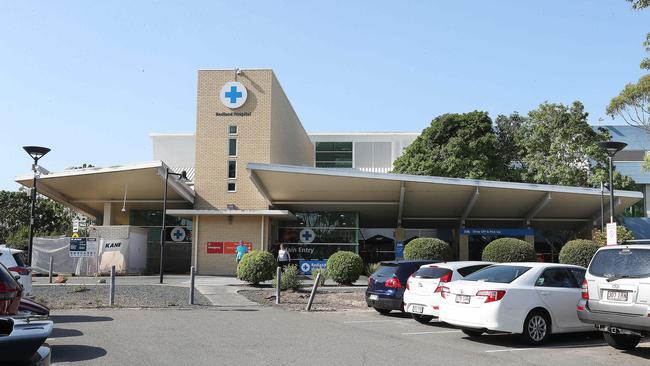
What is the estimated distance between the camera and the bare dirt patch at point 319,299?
17156 millimetres

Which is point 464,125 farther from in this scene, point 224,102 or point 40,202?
point 40,202

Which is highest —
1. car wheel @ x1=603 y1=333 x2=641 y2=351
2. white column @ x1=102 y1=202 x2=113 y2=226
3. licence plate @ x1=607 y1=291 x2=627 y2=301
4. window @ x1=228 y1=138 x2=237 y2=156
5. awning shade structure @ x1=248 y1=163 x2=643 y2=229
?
window @ x1=228 y1=138 x2=237 y2=156

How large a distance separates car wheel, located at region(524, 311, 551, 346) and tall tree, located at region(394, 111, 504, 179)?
33296mm

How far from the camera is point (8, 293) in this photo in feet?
24.5

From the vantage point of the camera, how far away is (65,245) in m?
29.6

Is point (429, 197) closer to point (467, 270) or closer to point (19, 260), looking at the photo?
point (467, 270)

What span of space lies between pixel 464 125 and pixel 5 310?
4080 cm

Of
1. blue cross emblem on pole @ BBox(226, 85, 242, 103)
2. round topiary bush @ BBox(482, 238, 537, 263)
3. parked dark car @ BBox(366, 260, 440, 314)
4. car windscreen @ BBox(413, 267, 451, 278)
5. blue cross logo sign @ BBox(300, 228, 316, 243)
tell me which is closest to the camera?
car windscreen @ BBox(413, 267, 451, 278)

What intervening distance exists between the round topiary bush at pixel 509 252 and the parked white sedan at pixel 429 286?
9.27 metres

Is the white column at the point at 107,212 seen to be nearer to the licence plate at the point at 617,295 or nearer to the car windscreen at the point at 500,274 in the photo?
the car windscreen at the point at 500,274

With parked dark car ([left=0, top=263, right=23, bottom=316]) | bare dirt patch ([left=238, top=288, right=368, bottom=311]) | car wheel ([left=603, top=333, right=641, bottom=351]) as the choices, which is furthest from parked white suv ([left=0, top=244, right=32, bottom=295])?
car wheel ([left=603, top=333, right=641, bottom=351])

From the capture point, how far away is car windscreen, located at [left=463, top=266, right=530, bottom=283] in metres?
11.1

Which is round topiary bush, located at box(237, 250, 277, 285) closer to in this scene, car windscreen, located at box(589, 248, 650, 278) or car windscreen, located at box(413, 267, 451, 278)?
car windscreen, located at box(413, 267, 451, 278)

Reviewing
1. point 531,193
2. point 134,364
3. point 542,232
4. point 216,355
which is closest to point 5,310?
point 134,364
